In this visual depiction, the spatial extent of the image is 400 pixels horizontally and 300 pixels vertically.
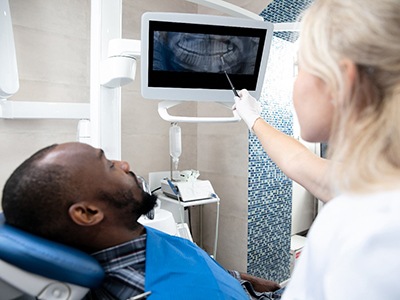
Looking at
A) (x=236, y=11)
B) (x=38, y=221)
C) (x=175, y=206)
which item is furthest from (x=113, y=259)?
(x=175, y=206)

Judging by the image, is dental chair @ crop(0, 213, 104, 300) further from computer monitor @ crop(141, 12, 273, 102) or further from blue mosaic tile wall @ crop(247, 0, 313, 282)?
blue mosaic tile wall @ crop(247, 0, 313, 282)

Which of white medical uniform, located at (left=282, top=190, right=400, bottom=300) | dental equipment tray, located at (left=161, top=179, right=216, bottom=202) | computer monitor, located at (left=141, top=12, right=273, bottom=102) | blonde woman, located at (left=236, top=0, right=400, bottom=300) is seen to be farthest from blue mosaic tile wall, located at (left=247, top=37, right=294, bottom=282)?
white medical uniform, located at (left=282, top=190, right=400, bottom=300)

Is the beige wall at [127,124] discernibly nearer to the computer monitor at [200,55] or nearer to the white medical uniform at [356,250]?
the computer monitor at [200,55]

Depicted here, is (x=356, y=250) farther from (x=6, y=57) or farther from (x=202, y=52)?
(x=6, y=57)

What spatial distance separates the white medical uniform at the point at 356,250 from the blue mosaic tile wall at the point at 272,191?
6.21 ft

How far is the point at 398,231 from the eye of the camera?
0.46 m

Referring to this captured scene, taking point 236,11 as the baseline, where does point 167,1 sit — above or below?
above

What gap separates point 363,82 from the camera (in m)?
0.60

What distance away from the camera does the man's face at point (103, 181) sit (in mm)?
850

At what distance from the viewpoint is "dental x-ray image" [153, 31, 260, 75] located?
1180mm

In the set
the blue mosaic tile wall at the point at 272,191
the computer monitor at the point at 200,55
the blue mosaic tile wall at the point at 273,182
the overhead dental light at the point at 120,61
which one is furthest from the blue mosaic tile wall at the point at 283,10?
the overhead dental light at the point at 120,61

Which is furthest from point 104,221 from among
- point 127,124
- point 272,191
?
point 272,191

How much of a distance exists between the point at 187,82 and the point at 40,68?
3.63 ft

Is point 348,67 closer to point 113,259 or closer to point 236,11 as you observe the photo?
point 113,259
